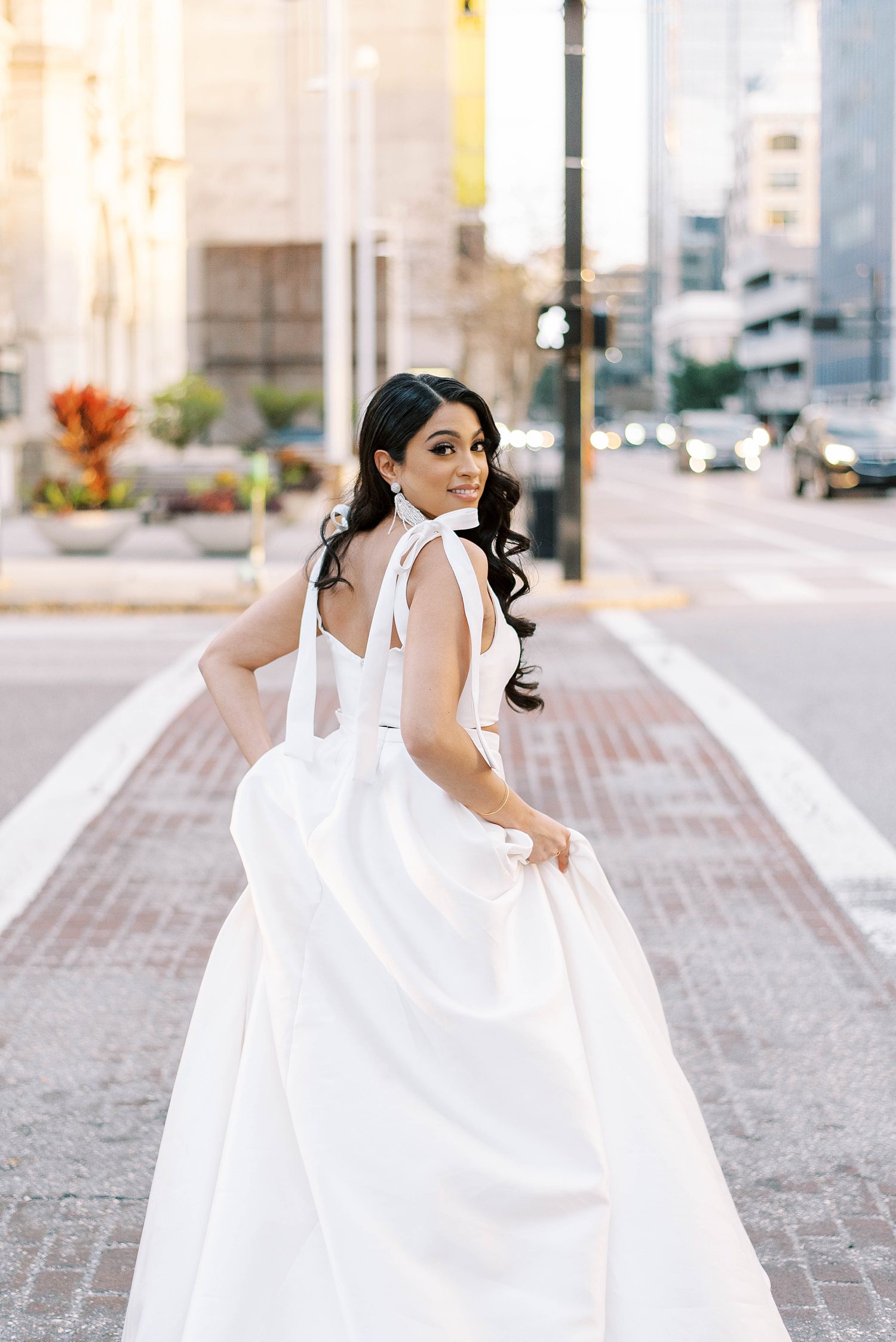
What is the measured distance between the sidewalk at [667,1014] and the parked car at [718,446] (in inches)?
1755

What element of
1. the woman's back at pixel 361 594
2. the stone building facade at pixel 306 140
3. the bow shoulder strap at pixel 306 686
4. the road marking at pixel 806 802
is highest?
the stone building facade at pixel 306 140

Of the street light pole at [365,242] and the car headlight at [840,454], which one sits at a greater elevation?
the street light pole at [365,242]

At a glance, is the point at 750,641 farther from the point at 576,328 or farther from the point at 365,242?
the point at 365,242

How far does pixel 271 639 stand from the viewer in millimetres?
3059

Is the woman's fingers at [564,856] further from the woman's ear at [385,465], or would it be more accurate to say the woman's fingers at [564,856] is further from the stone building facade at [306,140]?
the stone building facade at [306,140]

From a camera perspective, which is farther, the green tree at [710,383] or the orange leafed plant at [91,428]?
the green tree at [710,383]

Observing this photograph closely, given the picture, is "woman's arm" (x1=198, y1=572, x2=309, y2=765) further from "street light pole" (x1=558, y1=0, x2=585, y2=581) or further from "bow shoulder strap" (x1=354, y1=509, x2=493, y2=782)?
"street light pole" (x1=558, y1=0, x2=585, y2=581)

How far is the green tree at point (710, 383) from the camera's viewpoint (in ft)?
500

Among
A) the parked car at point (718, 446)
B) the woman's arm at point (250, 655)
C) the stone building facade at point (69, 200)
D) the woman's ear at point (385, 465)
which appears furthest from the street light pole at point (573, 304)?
the parked car at point (718, 446)

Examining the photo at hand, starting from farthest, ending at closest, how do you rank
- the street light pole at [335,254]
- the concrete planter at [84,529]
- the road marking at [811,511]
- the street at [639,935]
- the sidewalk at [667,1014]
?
the road marking at [811,511] → the street light pole at [335,254] → the concrete planter at [84,529] → the street at [639,935] → the sidewalk at [667,1014]

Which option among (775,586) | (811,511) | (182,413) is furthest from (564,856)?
(182,413)

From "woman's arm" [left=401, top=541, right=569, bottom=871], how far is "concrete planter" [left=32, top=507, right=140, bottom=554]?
19.0 m

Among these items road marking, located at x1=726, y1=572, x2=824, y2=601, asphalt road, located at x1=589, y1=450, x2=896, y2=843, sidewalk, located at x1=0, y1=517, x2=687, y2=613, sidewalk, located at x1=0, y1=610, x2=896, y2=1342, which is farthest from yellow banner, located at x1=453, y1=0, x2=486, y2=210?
sidewalk, located at x1=0, y1=610, x2=896, y2=1342

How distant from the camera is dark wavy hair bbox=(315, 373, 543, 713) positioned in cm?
279
